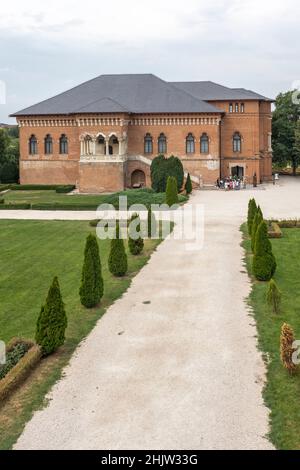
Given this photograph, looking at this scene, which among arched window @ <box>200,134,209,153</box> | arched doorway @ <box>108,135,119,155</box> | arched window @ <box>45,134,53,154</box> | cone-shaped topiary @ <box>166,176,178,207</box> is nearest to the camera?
cone-shaped topiary @ <box>166,176,178,207</box>

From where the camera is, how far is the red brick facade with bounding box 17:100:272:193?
55969mm

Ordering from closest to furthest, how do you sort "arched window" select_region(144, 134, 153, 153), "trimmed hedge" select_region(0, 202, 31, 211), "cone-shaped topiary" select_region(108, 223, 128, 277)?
"cone-shaped topiary" select_region(108, 223, 128, 277) < "trimmed hedge" select_region(0, 202, 31, 211) < "arched window" select_region(144, 134, 153, 153)

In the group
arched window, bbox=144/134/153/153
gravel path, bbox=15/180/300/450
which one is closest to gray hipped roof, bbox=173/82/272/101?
arched window, bbox=144/134/153/153

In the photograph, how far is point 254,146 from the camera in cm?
6206

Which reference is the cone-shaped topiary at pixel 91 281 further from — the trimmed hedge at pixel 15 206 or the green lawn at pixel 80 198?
the trimmed hedge at pixel 15 206

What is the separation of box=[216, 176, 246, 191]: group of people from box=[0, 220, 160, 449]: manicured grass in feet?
84.1

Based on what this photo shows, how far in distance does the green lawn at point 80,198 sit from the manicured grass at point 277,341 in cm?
1780

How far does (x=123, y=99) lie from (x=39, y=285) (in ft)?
143

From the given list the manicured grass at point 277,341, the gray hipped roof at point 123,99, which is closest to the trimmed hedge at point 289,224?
the manicured grass at point 277,341

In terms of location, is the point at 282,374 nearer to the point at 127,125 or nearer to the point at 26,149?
the point at 127,125

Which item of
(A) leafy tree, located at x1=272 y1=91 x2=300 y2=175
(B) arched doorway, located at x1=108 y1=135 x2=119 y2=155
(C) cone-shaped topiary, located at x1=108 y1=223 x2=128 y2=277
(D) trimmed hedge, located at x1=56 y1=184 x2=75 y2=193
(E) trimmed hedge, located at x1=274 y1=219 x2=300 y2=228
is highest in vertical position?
(A) leafy tree, located at x1=272 y1=91 x2=300 y2=175

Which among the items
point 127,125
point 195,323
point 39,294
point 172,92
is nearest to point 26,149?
point 127,125

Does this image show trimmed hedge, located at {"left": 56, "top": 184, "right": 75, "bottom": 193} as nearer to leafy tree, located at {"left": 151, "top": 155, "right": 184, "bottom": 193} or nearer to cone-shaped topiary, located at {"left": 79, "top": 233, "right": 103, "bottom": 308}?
leafy tree, located at {"left": 151, "top": 155, "right": 184, "bottom": 193}

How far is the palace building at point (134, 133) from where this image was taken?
56.1 metres
